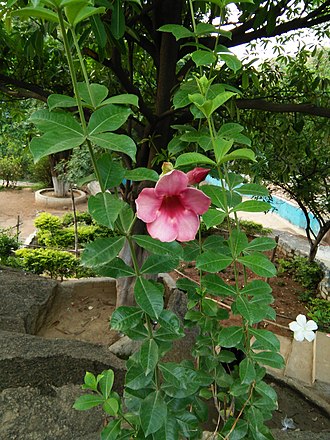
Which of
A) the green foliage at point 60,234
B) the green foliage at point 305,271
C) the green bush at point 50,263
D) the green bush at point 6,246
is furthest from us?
the green foliage at point 60,234

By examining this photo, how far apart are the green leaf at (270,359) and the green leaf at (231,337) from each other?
0.06 metres

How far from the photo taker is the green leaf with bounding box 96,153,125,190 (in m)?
0.52

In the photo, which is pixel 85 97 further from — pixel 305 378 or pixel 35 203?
pixel 35 203

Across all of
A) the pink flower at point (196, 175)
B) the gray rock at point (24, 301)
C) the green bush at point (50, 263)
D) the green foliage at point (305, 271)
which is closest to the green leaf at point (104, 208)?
the pink flower at point (196, 175)

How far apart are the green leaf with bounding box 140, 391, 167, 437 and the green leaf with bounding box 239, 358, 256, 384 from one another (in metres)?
0.15

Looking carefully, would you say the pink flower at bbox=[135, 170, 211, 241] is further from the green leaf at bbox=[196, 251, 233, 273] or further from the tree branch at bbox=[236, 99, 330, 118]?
the tree branch at bbox=[236, 99, 330, 118]

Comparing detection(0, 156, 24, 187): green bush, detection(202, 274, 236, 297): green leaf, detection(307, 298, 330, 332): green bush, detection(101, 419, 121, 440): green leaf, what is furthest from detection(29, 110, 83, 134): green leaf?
detection(0, 156, 24, 187): green bush

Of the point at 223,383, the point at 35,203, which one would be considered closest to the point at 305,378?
the point at 223,383

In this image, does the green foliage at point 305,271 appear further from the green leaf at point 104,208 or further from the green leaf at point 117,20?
the green leaf at point 104,208

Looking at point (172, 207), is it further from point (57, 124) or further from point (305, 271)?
point (305, 271)

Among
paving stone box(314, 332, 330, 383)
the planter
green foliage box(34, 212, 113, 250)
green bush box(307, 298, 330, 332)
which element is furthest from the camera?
the planter

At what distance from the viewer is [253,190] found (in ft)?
2.04

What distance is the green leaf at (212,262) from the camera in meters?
0.54

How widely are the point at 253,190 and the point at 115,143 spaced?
278 millimetres
